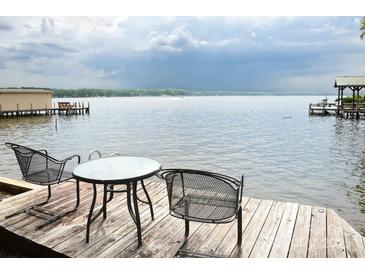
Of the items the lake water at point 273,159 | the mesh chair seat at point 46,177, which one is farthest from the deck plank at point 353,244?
the mesh chair seat at point 46,177

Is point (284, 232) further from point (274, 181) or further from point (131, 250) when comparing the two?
point (274, 181)

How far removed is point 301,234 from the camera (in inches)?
127

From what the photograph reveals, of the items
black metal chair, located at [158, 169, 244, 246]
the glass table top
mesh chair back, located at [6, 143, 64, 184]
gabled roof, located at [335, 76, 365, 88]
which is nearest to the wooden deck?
A: black metal chair, located at [158, 169, 244, 246]

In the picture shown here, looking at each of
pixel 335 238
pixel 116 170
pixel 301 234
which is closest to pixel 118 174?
pixel 116 170

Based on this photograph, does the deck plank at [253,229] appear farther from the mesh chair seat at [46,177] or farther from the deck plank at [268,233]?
the mesh chair seat at [46,177]

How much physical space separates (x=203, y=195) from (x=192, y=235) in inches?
25.7

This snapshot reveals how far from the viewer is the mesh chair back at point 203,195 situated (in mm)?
2684

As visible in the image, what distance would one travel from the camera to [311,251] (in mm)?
2885

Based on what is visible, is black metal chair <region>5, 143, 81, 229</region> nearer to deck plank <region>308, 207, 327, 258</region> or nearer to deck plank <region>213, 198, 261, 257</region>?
deck plank <region>213, 198, 261, 257</region>

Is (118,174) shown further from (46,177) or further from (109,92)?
(109,92)

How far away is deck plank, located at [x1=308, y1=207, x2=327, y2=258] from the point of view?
9.41ft
